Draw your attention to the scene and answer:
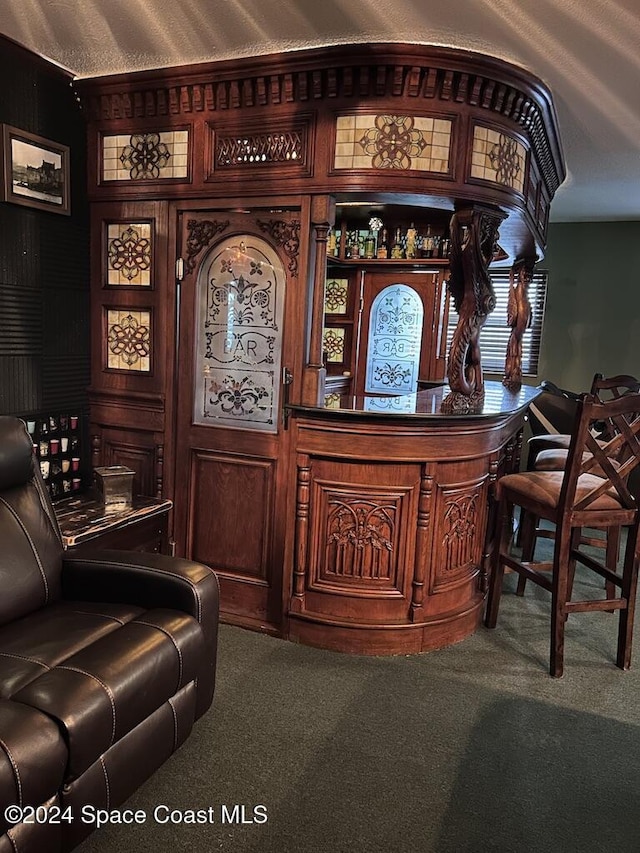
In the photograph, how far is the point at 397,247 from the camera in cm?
516

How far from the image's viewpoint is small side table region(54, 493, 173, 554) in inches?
106

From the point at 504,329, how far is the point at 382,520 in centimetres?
380

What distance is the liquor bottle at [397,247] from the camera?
514 cm

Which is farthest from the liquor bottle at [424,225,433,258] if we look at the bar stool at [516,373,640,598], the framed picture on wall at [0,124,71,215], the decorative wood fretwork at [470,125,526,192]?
the framed picture on wall at [0,124,71,215]

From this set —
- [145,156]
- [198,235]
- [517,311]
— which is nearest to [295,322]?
[198,235]

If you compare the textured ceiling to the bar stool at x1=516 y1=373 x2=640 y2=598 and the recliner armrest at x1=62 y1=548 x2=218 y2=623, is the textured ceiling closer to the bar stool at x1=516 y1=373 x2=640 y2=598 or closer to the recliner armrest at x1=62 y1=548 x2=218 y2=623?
the bar stool at x1=516 y1=373 x2=640 y2=598

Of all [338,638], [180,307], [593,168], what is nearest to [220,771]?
[338,638]

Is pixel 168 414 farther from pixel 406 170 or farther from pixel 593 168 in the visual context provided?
pixel 593 168

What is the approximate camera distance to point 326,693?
2.60 meters

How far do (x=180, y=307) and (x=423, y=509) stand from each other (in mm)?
1447

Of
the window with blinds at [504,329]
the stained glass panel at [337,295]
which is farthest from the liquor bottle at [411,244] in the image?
the window with blinds at [504,329]

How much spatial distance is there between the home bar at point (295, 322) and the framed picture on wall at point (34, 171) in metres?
0.17

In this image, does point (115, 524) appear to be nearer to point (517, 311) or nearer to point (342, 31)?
point (342, 31)

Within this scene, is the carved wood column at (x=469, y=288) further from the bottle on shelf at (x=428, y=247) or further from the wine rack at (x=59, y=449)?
the bottle on shelf at (x=428, y=247)
